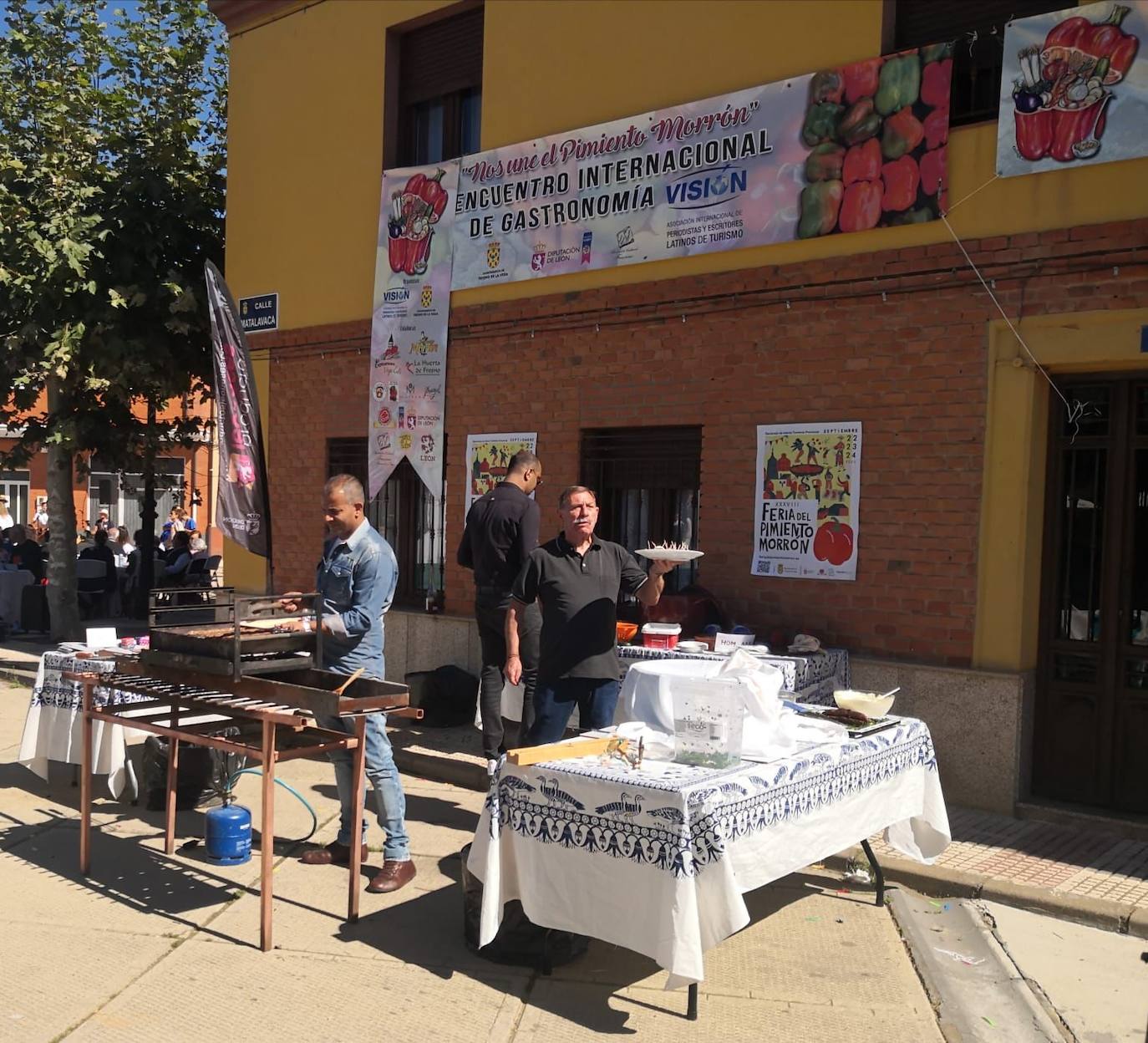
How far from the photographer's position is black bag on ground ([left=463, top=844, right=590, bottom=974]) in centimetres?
459

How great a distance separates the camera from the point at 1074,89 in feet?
22.3

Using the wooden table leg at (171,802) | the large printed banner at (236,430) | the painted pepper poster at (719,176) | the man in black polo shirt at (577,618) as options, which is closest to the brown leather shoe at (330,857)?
the wooden table leg at (171,802)

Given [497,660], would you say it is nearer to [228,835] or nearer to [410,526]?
[228,835]

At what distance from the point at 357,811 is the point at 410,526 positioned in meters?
5.98

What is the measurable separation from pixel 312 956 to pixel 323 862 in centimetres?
122

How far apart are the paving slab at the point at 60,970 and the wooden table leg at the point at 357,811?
0.78 m

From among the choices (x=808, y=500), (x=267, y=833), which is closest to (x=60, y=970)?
(x=267, y=833)

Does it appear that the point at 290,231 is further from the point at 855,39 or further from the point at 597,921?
the point at 597,921

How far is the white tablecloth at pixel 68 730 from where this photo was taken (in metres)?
6.90

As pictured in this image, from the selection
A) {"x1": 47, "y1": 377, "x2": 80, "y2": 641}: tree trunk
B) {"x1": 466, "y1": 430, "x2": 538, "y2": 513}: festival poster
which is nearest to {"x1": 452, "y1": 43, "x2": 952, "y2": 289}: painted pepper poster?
{"x1": 466, "y1": 430, "x2": 538, "y2": 513}: festival poster

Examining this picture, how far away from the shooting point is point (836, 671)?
24.5ft

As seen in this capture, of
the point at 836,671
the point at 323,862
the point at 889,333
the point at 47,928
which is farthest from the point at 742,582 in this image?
the point at 47,928

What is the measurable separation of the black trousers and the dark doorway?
3244 millimetres

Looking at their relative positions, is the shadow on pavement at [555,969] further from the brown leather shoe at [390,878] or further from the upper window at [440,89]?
the upper window at [440,89]
